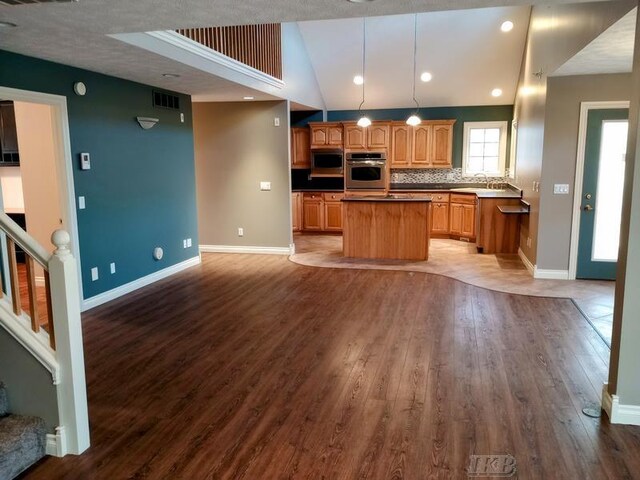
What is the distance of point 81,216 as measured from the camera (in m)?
4.97

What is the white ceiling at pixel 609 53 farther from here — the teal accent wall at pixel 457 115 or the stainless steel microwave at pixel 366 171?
the stainless steel microwave at pixel 366 171

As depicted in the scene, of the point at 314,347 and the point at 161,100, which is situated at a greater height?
the point at 161,100

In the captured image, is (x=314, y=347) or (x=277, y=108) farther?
(x=277, y=108)

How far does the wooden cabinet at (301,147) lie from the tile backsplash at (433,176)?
1821mm

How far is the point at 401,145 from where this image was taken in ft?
31.7

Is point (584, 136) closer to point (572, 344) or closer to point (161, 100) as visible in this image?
point (572, 344)

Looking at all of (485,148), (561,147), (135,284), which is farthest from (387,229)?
(135,284)

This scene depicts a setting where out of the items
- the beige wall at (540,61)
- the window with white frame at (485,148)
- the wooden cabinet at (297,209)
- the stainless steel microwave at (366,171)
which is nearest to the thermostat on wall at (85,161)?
the beige wall at (540,61)

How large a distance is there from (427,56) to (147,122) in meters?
5.04

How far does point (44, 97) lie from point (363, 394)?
3836 millimetres

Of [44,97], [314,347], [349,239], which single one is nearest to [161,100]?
[44,97]

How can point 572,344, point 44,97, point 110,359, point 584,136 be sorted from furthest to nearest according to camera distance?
point 584,136 → point 44,97 → point 572,344 → point 110,359

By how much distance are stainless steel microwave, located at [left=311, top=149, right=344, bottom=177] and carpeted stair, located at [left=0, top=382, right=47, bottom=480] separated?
7898 millimetres

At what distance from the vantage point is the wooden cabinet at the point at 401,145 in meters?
9.58
